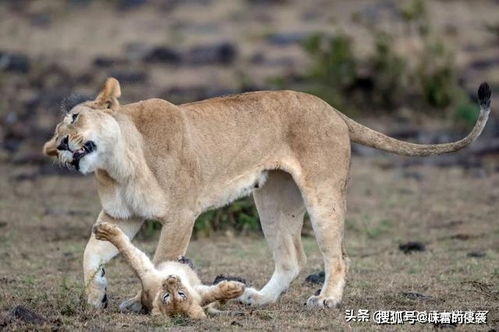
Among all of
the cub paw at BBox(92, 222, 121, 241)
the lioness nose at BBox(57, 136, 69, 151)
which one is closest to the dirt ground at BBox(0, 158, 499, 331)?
the cub paw at BBox(92, 222, 121, 241)

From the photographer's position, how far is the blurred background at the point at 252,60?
1442cm

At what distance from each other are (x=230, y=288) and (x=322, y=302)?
68 centimetres

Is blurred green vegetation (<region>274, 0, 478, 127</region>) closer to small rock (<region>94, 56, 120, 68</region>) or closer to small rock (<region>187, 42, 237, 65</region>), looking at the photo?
small rock (<region>187, 42, 237, 65</region>)

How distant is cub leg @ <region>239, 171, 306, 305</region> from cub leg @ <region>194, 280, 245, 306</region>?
92 centimetres

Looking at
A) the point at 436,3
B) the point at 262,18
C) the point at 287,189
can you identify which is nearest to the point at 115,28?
the point at 262,18

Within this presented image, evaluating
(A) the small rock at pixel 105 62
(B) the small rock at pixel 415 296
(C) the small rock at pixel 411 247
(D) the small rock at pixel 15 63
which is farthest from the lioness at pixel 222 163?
(A) the small rock at pixel 105 62

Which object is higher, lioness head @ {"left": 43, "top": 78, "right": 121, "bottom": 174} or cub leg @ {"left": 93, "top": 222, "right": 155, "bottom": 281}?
lioness head @ {"left": 43, "top": 78, "right": 121, "bottom": 174}

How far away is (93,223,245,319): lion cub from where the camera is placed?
557 centimetres

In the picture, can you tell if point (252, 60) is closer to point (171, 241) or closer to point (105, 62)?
point (105, 62)

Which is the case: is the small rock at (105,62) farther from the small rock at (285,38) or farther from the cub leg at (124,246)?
the cub leg at (124,246)

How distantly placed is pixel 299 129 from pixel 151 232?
291 cm

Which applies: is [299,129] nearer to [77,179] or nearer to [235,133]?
[235,133]

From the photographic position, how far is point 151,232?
29.9 ft

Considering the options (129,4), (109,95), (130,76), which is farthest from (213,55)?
(109,95)
